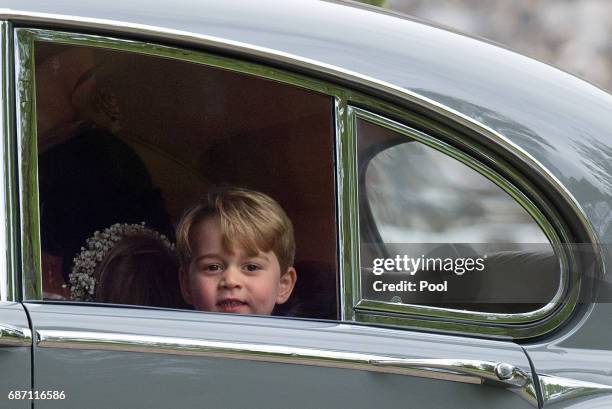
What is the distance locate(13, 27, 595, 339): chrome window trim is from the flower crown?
136mm

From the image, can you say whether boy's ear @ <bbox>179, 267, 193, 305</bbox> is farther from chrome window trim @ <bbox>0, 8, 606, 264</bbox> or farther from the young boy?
chrome window trim @ <bbox>0, 8, 606, 264</bbox>

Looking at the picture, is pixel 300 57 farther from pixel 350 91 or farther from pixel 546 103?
pixel 546 103

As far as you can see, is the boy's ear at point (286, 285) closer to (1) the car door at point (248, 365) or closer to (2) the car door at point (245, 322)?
(2) the car door at point (245, 322)

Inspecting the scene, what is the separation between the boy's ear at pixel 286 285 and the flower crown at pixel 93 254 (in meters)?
0.25

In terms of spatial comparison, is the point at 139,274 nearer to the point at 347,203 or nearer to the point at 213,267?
the point at 213,267

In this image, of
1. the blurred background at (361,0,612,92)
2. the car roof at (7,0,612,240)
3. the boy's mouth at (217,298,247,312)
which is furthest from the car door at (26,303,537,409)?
the blurred background at (361,0,612,92)

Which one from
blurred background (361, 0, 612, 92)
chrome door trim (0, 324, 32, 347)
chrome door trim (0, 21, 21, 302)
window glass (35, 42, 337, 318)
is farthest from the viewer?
blurred background (361, 0, 612, 92)

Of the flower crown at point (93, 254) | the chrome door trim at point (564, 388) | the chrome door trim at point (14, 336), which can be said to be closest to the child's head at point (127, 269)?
the flower crown at point (93, 254)

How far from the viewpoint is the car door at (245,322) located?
1.96 m

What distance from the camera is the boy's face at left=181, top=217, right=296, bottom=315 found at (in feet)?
7.34

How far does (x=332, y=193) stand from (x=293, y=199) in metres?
0.10

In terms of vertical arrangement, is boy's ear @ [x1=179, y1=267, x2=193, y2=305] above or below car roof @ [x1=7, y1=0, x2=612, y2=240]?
below

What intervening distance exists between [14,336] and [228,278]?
52 cm

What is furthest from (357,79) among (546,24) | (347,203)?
(546,24)
